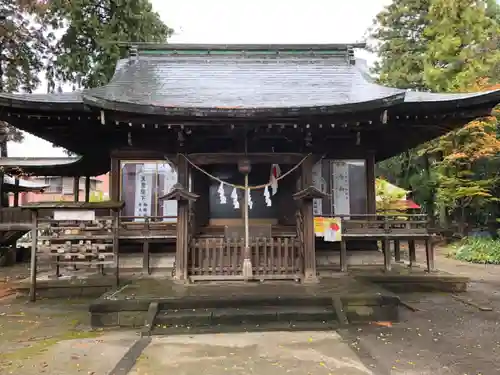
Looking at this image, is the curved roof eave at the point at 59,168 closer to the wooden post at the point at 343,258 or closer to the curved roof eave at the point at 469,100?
the wooden post at the point at 343,258

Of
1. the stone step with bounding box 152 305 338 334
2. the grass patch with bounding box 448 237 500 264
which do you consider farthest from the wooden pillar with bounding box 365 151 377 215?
the grass patch with bounding box 448 237 500 264

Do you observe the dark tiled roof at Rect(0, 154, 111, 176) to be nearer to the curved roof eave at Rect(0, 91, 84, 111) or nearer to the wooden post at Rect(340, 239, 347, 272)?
the curved roof eave at Rect(0, 91, 84, 111)

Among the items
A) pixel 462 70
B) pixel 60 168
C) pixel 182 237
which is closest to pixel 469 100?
pixel 182 237

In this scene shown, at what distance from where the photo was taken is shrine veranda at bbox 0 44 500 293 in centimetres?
719

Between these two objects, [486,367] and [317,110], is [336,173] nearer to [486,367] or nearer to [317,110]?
[317,110]

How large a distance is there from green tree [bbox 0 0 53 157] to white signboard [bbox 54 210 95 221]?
539 inches

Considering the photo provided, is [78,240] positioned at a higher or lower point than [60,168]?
lower

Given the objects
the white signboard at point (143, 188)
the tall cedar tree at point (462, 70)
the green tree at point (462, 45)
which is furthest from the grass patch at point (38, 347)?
the green tree at point (462, 45)

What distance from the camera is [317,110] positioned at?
6.75m

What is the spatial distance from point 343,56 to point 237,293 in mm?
8152

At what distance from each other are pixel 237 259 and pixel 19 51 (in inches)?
708

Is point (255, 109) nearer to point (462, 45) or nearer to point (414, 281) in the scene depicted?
point (414, 281)

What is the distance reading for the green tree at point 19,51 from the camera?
17500 millimetres

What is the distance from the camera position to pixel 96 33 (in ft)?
57.6
